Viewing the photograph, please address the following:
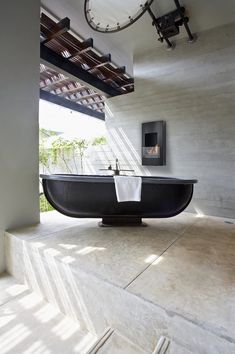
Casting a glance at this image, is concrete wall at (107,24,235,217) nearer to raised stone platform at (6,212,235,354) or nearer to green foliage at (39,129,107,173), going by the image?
raised stone platform at (6,212,235,354)

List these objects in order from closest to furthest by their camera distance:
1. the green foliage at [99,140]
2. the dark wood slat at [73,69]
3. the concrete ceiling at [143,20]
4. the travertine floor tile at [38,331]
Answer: the travertine floor tile at [38,331] → the concrete ceiling at [143,20] → the dark wood slat at [73,69] → the green foliage at [99,140]

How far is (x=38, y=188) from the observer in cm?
233

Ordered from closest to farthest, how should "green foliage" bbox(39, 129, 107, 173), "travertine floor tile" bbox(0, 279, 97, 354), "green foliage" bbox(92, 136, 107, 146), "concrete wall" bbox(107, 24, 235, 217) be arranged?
"travertine floor tile" bbox(0, 279, 97, 354) → "concrete wall" bbox(107, 24, 235, 217) → "green foliage" bbox(39, 129, 107, 173) → "green foliage" bbox(92, 136, 107, 146)

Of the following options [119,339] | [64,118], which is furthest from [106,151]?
[119,339]

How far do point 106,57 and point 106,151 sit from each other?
1673 mm

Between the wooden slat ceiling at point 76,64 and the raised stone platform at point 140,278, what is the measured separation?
8.99 feet

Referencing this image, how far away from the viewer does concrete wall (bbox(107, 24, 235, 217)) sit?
9.36 feet

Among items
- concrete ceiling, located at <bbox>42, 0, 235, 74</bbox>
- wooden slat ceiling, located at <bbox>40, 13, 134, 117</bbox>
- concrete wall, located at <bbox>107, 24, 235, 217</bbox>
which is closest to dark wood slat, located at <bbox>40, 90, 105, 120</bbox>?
wooden slat ceiling, located at <bbox>40, 13, 134, 117</bbox>

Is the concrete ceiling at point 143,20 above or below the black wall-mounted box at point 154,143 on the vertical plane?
above

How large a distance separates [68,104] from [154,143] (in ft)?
8.36

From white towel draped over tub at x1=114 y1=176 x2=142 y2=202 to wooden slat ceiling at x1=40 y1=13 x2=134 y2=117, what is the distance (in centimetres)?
229

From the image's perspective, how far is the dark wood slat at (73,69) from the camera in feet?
10.3

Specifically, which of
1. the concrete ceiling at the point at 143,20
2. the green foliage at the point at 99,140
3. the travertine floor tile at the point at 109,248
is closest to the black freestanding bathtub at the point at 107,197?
the travertine floor tile at the point at 109,248

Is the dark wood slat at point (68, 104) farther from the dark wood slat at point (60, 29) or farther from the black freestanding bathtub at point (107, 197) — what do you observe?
the black freestanding bathtub at point (107, 197)
